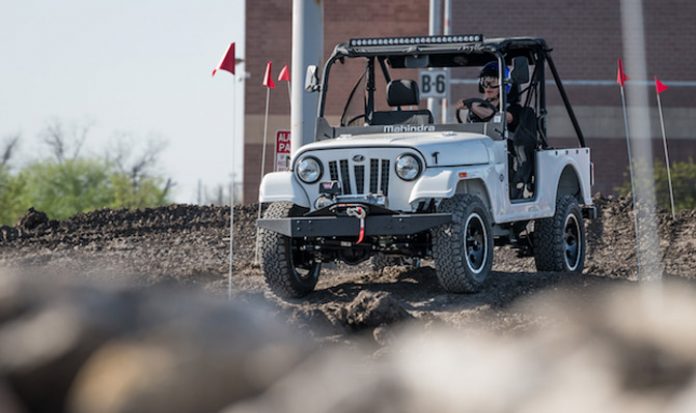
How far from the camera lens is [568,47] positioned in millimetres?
35188

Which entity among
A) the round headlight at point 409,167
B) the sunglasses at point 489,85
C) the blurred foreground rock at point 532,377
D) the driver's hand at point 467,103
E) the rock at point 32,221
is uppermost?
the sunglasses at point 489,85

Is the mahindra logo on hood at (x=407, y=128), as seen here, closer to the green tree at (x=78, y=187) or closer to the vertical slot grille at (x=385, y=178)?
the vertical slot grille at (x=385, y=178)

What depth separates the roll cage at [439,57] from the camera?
1230cm

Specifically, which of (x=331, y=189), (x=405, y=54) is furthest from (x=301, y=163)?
(x=405, y=54)

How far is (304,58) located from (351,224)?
13.0ft

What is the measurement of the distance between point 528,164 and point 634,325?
1111cm

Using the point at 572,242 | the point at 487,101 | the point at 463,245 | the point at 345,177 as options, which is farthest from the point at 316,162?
the point at 572,242

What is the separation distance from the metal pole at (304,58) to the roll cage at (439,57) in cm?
139

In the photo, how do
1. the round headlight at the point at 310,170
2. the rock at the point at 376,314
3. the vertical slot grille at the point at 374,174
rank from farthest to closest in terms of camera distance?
the round headlight at the point at 310,170
the vertical slot grille at the point at 374,174
the rock at the point at 376,314

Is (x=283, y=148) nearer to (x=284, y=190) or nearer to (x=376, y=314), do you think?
(x=284, y=190)

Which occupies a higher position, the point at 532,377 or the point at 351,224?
the point at 351,224

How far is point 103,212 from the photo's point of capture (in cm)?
2164

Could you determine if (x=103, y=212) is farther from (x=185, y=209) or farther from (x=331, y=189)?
(x=331, y=189)

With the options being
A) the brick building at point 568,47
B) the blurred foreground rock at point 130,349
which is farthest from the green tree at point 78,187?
the blurred foreground rock at point 130,349
